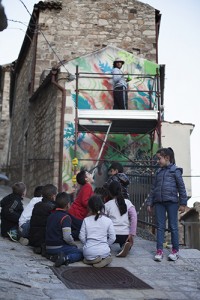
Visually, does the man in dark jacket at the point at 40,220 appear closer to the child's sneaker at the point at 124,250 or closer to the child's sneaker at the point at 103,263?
the child's sneaker at the point at 103,263

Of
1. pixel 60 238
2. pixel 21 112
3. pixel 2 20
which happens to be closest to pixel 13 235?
pixel 60 238

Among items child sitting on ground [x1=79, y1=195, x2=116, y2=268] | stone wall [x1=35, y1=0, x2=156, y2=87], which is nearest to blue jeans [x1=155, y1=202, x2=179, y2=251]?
child sitting on ground [x1=79, y1=195, x2=116, y2=268]

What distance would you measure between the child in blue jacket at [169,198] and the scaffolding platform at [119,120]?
164 inches

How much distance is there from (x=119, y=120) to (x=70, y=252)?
17.3 ft

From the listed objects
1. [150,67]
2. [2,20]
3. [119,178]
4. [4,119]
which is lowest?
[119,178]

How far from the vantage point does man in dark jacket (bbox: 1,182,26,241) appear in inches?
226

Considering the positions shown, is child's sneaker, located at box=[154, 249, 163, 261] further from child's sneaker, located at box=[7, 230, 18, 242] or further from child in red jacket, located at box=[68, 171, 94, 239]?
child's sneaker, located at box=[7, 230, 18, 242]

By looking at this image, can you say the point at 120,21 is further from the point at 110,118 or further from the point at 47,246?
the point at 47,246

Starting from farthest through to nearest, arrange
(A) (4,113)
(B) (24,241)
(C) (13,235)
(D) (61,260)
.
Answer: (A) (4,113) → (C) (13,235) → (B) (24,241) → (D) (61,260)

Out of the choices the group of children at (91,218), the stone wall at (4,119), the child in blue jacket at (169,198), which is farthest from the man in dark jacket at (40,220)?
the stone wall at (4,119)

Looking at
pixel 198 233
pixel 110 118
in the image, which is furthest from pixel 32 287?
pixel 198 233

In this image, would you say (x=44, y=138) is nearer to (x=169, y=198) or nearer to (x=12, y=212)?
(x=12, y=212)

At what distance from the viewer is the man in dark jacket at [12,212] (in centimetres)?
573

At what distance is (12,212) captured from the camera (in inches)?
226
